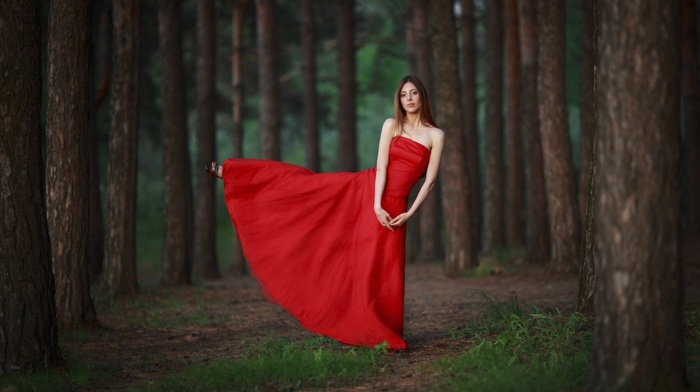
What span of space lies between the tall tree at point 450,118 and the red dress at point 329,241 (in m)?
7.65

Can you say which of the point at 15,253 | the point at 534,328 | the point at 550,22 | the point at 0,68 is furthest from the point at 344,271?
the point at 550,22

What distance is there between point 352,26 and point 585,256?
1560 cm

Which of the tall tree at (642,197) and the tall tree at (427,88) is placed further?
the tall tree at (427,88)

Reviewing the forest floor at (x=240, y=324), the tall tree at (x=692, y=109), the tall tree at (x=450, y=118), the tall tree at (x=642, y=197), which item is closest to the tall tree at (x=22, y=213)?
the forest floor at (x=240, y=324)

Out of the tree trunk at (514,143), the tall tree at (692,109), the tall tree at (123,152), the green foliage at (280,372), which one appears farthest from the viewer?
the tree trunk at (514,143)

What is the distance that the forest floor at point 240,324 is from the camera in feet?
24.8

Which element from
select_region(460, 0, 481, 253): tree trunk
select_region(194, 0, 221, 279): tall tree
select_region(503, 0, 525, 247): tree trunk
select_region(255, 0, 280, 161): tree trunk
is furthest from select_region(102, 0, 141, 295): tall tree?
select_region(503, 0, 525, 247): tree trunk

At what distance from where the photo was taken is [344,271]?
8016 millimetres

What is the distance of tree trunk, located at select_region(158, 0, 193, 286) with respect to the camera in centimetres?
1606

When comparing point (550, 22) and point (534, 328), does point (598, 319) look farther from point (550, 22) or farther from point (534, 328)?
point (550, 22)

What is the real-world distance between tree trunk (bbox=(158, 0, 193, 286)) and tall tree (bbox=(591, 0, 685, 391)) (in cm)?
1165

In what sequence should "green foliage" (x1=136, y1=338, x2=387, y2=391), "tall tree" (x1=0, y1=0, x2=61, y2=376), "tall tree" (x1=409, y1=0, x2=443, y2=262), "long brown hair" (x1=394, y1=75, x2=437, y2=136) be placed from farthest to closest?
"tall tree" (x1=409, y1=0, x2=443, y2=262) → "long brown hair" (x1=394, y1=75, x2=437, y2=136) → "tall tree" (x1=0, y1=0, x2=61, y2=376) → "green foliage" (x1=136, y1=338, x2=387, y2=391)

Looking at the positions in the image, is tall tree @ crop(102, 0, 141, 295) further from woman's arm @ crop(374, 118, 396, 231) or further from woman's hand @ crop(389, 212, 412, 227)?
woman's hand @ crop(389, 212, 412, 227)

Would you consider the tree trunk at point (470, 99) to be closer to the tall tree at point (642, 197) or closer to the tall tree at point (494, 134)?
the tall tree at point (494, 134)
